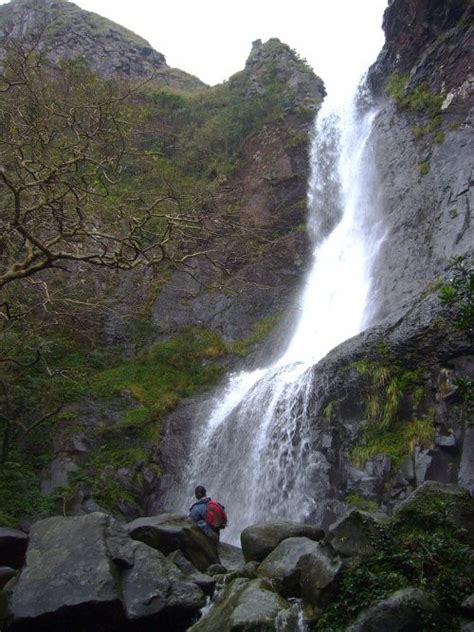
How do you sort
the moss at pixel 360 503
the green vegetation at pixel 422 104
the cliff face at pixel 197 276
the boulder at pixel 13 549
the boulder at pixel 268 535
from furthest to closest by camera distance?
1. the green vegetation at pixel 422 104
2. the cliff face at pixel 197 276
3. the moss at pixel 360 503
4. the boulder at pixel 268 535
5. the boulder at pixel 13 549

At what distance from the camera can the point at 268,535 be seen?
28.0ft

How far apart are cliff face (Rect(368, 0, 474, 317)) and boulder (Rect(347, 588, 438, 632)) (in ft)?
28.1

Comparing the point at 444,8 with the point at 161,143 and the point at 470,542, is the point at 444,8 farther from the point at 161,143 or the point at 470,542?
the point at 470,542

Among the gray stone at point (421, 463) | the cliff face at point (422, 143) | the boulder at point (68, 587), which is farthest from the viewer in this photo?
the cliff face at point (422, 143)

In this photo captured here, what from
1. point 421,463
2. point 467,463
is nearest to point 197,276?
point 421,463

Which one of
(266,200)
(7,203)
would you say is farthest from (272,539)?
(266,200)

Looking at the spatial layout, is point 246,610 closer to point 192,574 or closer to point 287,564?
point 287,564

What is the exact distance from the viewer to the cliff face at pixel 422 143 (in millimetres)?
14849

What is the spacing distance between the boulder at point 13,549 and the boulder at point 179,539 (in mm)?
1605

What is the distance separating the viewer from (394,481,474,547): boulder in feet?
21.1

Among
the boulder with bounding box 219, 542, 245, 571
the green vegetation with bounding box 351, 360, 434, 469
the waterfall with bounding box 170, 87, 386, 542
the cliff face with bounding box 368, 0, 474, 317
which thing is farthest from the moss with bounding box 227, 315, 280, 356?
the boulder with bounding box 219, 542, 245, 571

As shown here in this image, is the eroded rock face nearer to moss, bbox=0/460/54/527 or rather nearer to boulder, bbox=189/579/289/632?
boulder, bbox=189/579/289/632

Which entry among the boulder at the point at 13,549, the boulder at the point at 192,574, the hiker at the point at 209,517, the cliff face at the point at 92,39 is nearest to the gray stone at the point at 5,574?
the boulder at the point at 13,549

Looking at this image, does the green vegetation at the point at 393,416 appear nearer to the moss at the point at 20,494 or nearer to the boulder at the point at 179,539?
the boulder at the point at 179,539
